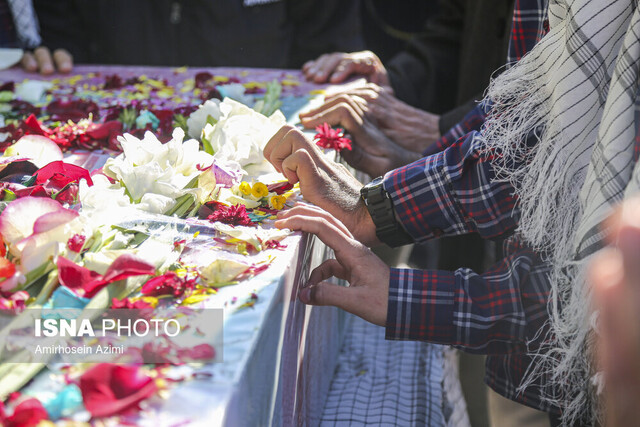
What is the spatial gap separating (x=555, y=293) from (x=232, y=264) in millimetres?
536

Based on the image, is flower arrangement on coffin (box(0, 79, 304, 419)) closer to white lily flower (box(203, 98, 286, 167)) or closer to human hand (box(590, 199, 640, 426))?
white lily flower (box(203, 98, 286, 167))

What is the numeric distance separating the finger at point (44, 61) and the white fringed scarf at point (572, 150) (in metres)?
1.67

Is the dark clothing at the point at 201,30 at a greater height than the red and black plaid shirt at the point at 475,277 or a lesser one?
greater

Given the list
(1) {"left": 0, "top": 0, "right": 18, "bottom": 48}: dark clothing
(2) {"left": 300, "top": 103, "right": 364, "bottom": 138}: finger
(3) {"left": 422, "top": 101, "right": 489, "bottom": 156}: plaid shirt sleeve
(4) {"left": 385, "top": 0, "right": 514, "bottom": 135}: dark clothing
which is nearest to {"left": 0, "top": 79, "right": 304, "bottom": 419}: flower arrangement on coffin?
(2) {"left": 300, "top": 103, "right": 364, "bottom": 138}: finger

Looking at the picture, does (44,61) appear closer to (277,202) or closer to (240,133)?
(240,133)

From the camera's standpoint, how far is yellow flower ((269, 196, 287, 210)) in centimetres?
122

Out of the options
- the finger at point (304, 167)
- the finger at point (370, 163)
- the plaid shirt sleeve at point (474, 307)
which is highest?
the finger at point (370, 163)

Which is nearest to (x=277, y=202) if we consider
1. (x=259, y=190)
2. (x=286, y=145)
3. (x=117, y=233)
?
(x=259, y=190)

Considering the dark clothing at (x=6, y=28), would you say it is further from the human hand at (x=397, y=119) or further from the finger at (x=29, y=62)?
the human hand at (x=397, y=119)

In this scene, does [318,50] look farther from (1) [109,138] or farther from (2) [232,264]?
(2) [232,264]

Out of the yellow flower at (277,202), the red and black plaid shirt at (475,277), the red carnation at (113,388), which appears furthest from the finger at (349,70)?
the red carnation at (113,388)

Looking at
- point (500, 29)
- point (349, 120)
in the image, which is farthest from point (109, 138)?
point (500, 29)

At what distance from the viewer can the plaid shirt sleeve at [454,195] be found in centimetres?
126

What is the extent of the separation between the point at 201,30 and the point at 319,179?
2134mm
